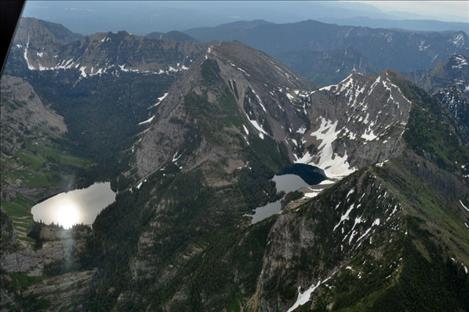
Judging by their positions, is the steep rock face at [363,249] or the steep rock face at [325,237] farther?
the steep rock face at [325,237]

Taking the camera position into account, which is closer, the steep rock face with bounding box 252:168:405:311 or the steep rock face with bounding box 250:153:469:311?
the steep rock face with bounding box 250:153:469:311

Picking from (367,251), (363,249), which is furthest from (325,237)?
(367,251)

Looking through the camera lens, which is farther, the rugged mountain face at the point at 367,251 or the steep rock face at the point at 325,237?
the steep rock face at the point at 325,237

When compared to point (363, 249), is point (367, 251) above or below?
above

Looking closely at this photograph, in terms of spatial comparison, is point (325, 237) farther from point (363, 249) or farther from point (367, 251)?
point (367, 251)

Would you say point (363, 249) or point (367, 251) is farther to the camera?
point (363, 249)

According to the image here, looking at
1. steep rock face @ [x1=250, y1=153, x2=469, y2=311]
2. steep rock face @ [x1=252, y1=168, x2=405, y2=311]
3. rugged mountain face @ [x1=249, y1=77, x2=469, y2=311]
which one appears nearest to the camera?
rugged mountain face @ [x1=249, y1=77, x2=469, y2=311]

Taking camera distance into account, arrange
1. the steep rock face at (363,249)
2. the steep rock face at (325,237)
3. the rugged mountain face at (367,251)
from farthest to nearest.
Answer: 1. the steep rock face at (325,237)
2. the steep rock face at (363,249)
3. the rugged mountain face at (367,251)

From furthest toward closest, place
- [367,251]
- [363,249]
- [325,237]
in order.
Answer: [325,237]
[363,249]
[367,251]

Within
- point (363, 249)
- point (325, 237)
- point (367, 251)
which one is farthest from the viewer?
point (325, 237)

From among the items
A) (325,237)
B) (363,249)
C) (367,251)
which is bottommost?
(325,237)

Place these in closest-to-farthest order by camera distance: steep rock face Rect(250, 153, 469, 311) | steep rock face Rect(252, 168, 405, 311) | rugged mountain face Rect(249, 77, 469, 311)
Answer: rugged mountain face Rect(249, 77, 469, 311)
steep rock face Rect(250, 153, 469, 311)
steep rock face Rect(252, 168, 405, 311)

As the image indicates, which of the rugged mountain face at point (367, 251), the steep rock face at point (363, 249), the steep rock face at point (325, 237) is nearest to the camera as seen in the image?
the rugged mountain face at point (367, 251)
